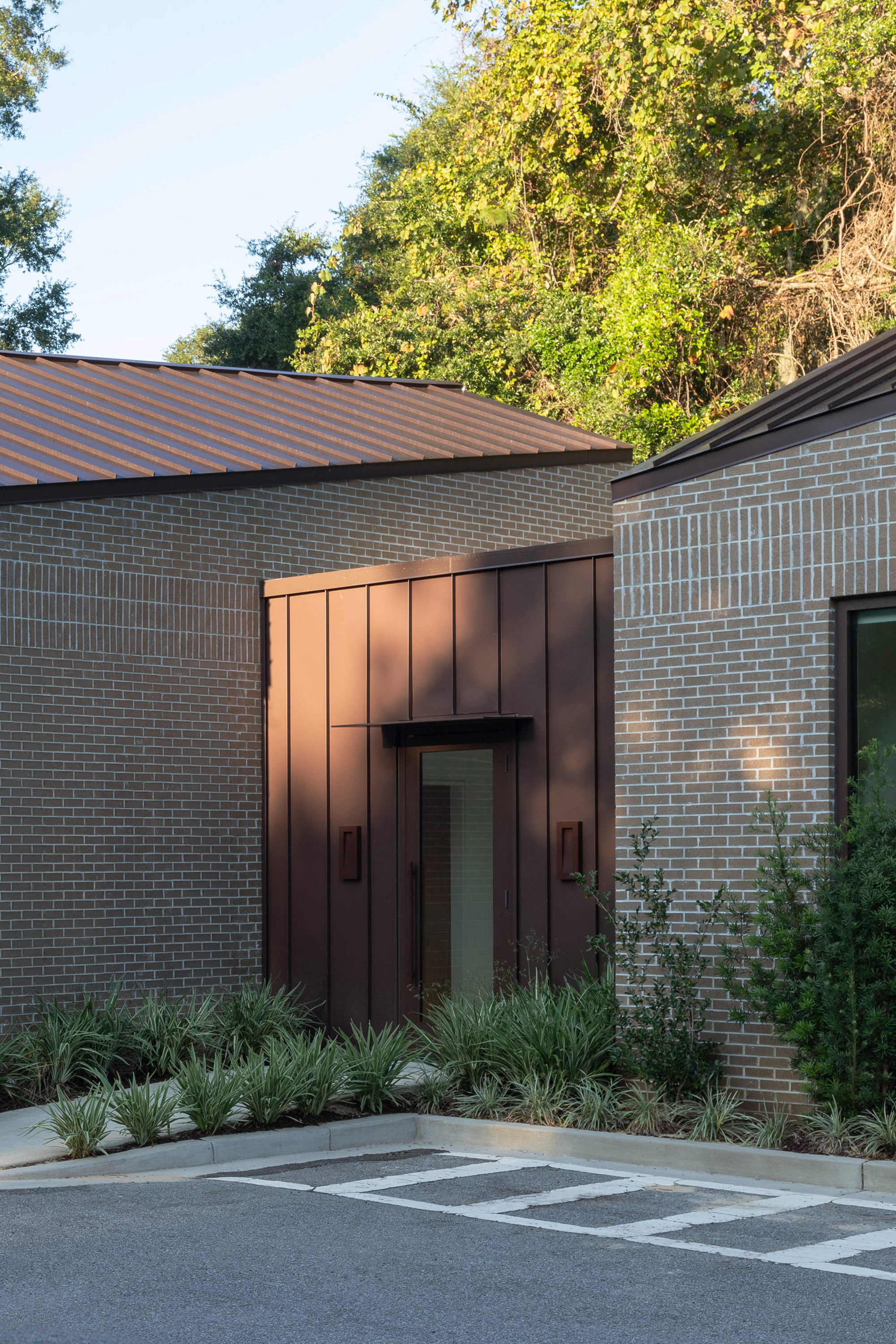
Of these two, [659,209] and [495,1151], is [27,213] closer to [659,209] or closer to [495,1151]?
[659,209]

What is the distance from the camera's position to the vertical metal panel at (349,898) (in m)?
13.0

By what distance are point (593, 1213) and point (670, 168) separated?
2282cm

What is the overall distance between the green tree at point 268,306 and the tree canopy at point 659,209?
717 cm

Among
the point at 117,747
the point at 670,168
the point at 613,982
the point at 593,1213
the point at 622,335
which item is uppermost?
the point at 670,168

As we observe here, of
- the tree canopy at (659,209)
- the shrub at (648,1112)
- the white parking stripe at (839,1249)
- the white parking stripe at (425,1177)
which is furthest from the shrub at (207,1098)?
the tree canopy at (659,209)

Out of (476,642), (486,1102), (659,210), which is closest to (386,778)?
(476,642)

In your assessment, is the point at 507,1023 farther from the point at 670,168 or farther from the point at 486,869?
the point at 670,168

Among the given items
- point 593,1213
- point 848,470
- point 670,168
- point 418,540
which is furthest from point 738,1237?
point 670,168

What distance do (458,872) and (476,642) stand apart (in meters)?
1.90

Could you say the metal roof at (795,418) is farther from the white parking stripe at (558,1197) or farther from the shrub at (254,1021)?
Result: the shrub at (254,1021)

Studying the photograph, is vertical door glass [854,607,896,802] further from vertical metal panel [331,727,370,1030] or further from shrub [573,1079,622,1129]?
vertical metal panel [331,727,370,1030]

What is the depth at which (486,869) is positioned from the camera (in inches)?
483

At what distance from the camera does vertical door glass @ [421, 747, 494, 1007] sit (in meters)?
12.3

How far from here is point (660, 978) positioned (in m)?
10.0
